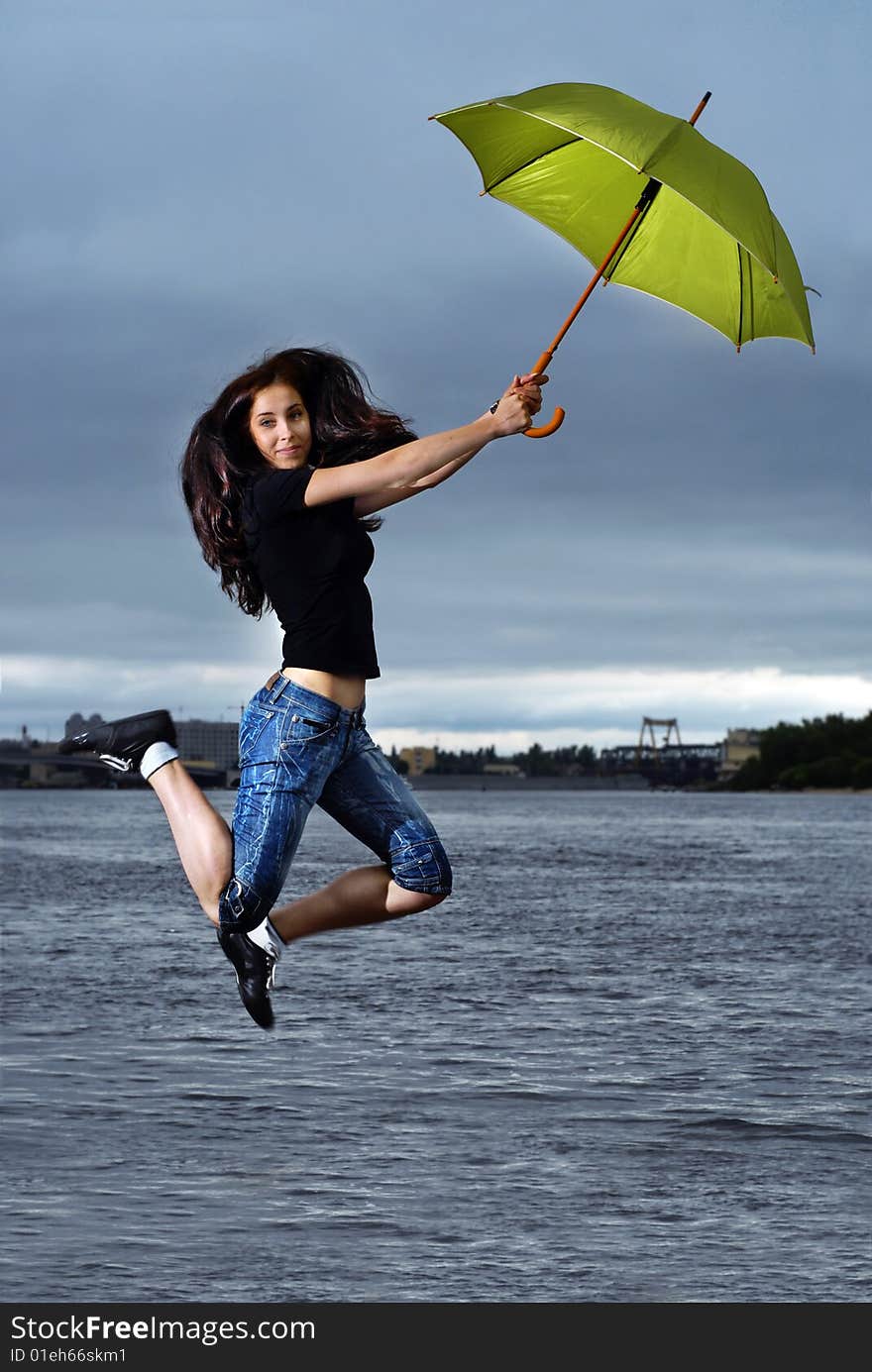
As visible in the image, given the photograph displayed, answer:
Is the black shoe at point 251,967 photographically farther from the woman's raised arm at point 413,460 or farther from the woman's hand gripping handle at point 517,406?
the woman's hand gripping handle at point 517,406

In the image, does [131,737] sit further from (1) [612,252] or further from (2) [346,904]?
(1) [612,252]

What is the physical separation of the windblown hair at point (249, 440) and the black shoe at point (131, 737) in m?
0.57

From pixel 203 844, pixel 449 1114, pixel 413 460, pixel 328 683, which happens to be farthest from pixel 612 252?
pixel 449 1114

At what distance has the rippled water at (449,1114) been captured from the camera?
26.7 metres

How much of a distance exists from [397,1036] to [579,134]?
42.8 m

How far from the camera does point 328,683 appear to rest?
209 inches

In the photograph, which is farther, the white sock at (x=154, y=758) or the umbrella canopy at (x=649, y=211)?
the white sock at (x=154, y=758)

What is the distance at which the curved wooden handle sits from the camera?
462cm

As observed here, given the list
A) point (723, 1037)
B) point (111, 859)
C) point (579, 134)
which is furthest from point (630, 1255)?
point (111, 859)

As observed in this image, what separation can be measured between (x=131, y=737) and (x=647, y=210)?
2.56 metres

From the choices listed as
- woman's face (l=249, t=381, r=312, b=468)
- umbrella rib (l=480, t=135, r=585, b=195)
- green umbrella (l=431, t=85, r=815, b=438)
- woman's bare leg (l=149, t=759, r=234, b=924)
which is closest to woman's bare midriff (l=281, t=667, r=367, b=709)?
woman's bare leg (l=149, t=759, r=234, b=924)

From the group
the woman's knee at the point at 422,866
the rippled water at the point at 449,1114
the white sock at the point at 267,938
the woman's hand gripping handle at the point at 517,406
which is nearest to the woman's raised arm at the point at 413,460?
the woman's hand gripping handle at the point at 517,406

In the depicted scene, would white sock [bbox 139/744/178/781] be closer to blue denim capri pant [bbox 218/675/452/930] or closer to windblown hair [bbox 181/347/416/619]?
blue denim capri pant [bbox 218/675/452/930]
